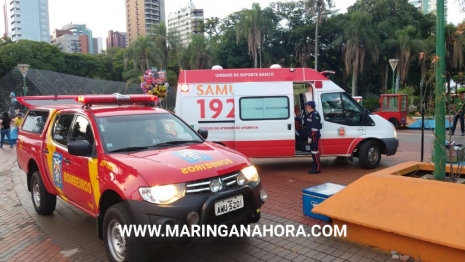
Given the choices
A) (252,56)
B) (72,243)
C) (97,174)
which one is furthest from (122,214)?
(252,56)

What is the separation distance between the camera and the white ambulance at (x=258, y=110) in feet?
28.8

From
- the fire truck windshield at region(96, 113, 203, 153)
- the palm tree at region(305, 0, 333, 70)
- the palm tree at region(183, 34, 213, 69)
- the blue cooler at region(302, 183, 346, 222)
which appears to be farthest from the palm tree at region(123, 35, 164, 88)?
the blue cooler at region(302, 183, 346, 222)

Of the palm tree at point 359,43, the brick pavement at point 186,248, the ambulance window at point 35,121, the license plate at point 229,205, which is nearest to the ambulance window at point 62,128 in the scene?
the ambulance window at point 35,121

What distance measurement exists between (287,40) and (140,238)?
46312 mm

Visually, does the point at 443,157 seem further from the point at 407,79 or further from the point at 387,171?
the point at 407,79

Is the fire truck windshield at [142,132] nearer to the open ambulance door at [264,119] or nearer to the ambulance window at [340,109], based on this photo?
the open ambulance door at [264,119]

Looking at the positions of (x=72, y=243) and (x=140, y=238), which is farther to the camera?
(x=72, y=243)

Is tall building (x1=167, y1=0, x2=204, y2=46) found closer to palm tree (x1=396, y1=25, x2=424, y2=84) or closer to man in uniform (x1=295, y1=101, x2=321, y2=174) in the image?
palm tree (x1=396, y1=25, x2=424, y2=84)

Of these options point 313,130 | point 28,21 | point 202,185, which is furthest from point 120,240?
point 28,21

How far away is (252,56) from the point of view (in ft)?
147

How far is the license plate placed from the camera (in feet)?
12.4

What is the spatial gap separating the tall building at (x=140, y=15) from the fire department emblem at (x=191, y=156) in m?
138

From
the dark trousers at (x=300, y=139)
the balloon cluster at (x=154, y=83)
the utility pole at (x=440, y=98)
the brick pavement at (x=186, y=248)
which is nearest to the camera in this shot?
the brick pavement at (x=186, y=248)

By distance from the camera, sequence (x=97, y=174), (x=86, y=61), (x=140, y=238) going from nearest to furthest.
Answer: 1. (x=140, y=238)
2. (x=97, y=174)
3. (x=86, y=61)
